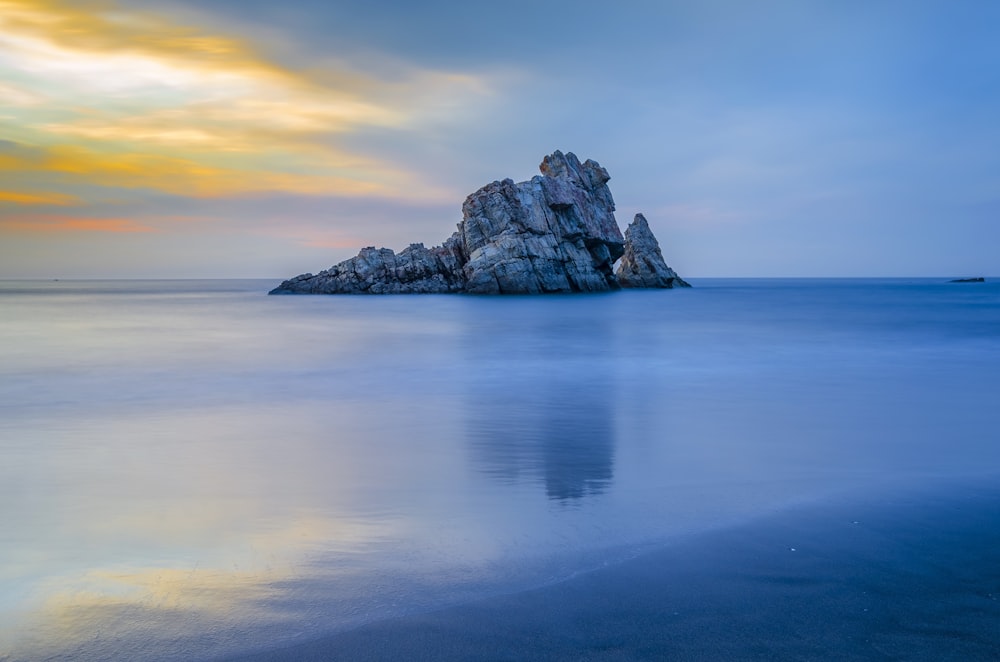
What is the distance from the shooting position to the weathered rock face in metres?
93.8

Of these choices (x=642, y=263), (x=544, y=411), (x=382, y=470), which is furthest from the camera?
(x=642, y=263)

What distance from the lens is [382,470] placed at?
8.31m

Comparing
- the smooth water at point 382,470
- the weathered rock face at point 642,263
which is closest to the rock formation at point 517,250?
the weathered rock face at point 642,263

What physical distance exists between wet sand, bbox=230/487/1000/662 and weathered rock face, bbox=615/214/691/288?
8903 cm

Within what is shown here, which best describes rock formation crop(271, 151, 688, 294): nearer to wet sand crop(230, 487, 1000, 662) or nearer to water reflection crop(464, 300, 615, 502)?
water reflection crop(464, 300, 615, 502)

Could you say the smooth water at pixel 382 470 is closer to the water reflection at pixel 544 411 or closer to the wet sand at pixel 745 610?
the water reflection at pixel 544 411

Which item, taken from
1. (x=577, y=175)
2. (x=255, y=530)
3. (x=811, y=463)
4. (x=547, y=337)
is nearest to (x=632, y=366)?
(x=547, y=337)

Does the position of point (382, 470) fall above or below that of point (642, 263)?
below

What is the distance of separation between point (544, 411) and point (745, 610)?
8.48 m

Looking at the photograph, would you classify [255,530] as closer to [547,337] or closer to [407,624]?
[407,624]

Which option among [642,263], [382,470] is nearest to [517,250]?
[642,263]

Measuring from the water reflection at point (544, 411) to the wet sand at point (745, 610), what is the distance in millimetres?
2115

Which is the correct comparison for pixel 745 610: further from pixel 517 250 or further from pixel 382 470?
pixel 517 250

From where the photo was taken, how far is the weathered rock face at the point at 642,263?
93.8 meters
